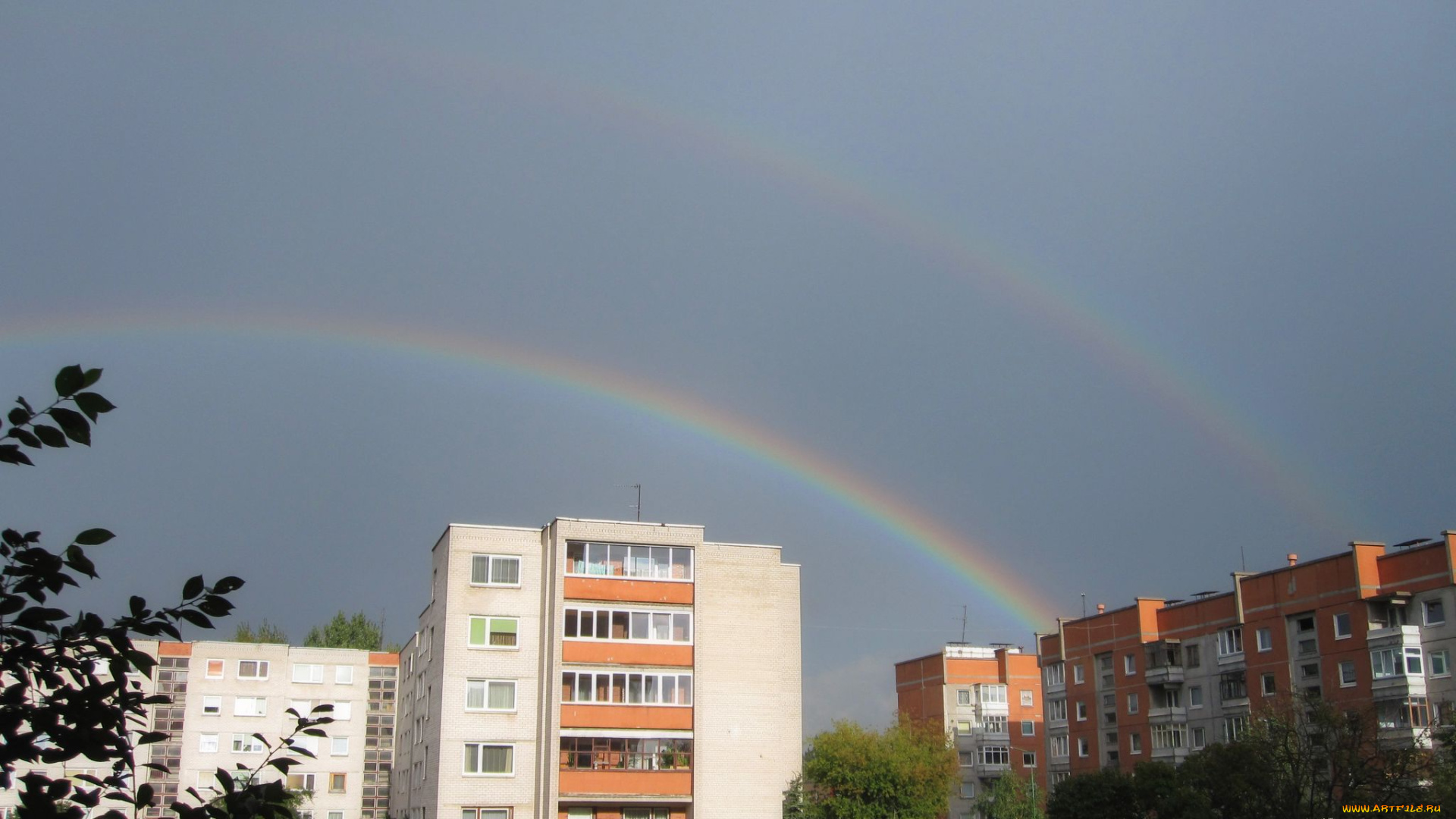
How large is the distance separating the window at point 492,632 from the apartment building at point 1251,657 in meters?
37.4

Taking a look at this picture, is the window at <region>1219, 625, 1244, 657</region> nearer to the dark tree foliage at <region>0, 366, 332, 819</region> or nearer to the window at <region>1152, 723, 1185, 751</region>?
the window at <region>1152, 723, 1185, 751</region>

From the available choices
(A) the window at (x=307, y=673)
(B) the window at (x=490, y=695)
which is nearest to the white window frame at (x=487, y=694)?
(B) the window at (x=490, y=695)

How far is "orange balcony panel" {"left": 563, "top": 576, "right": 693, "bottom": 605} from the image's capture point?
59.3 m

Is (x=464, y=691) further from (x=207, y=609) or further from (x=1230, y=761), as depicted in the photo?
(x=207, y=609)

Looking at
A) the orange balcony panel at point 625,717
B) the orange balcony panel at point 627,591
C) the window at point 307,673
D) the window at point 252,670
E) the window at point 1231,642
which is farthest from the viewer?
the window at point 307,673

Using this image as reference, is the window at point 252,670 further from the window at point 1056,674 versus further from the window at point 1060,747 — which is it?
the window at point 1060,747

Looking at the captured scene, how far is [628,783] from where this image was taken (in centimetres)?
5753

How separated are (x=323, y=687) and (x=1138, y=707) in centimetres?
6332

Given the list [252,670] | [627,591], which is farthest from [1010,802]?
[252,670]

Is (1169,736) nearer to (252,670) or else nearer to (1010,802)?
(1010,802)

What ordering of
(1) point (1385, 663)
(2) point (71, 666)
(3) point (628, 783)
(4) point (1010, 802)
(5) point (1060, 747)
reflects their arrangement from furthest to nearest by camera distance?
(5) point (1060, 747) → (4) point (1010, 802) → (1) point (1385, 663) → (3) point (628, 783) → (2) point (71, 666)

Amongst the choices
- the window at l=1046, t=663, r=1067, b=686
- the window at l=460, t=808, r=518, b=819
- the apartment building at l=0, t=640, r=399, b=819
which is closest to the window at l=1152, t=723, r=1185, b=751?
the window at l=1046, t=663, r=1067, b=686

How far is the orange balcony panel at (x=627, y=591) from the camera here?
59.3m

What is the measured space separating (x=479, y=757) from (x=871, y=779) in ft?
61.8
